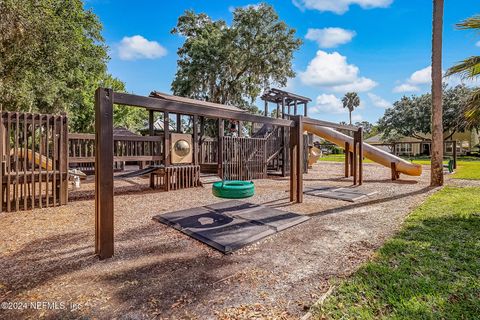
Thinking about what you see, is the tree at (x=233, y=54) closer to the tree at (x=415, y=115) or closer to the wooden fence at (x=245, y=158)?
the wooden fence at (x=245, y=158)

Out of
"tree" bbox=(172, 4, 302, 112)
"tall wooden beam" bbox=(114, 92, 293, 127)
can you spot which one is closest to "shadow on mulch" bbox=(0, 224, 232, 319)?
"tall wooden beam" bbox=(114, 92, 293, 127)

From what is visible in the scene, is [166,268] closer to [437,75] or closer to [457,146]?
[437,75]

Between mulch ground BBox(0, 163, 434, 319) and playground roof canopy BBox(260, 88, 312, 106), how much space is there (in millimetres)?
9154

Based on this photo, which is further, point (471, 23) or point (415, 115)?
point (415, 115)

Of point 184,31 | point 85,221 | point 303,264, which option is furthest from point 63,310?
point 184,31

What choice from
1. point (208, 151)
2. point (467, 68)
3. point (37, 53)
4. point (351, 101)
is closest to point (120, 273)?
point (467, 68)

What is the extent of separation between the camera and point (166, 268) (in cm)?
296

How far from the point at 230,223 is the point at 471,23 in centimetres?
616

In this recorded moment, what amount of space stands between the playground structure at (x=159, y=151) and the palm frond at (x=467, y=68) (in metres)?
3.05

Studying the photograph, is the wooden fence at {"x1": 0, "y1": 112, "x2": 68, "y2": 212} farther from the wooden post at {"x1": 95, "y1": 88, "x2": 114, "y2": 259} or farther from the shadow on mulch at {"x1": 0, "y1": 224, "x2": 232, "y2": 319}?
the wooden post at {"x1": 95, "y1": 88, "x2": 114, "y2": 259}

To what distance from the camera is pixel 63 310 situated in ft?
7.06

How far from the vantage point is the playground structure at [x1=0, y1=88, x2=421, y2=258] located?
3232 millimetres

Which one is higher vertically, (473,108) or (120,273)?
(473,108)

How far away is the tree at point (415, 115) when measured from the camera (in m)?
32.2
